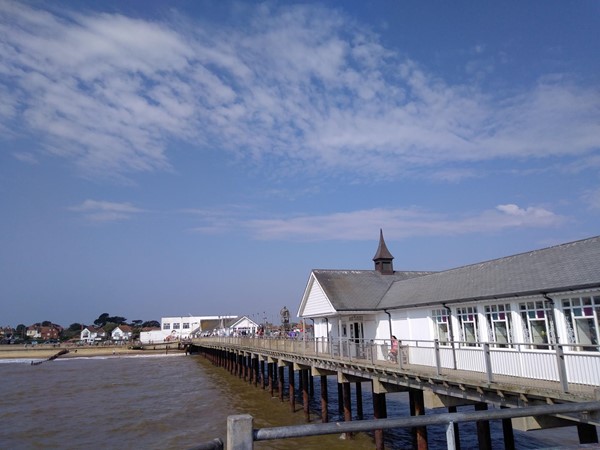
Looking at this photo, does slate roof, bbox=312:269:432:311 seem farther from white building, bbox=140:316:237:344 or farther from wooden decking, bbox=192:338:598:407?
white building, bbox=140:316:237:344

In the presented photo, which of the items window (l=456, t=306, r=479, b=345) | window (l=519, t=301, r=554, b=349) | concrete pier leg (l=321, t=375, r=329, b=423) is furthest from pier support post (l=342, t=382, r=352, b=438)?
window (l=519, t=301, r=554, b=349)

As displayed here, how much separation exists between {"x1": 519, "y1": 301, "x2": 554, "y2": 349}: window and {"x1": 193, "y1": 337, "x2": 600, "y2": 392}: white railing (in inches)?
10.9

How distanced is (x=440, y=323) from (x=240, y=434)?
1856cm

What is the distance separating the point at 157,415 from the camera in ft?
80.9

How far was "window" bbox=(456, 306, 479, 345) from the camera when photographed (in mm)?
17609

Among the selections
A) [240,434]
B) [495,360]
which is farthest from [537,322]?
[240,434]

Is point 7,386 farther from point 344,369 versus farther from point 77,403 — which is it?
point 344,369

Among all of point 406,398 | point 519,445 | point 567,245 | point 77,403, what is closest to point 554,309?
point 567,245

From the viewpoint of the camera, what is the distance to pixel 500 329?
16.2 metres

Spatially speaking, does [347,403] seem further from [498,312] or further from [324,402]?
[498,312]

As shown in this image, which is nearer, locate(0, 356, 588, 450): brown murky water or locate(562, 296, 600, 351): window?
locate(562, 296, 600, 351): window

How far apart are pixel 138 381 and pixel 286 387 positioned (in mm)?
14136

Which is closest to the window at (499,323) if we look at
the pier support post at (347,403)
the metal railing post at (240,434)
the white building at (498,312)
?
the white building at (498,312)

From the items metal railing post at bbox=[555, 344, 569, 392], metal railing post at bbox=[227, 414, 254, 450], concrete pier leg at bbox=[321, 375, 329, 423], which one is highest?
metal railing post at bbox=[227, 414, 254, 450]
